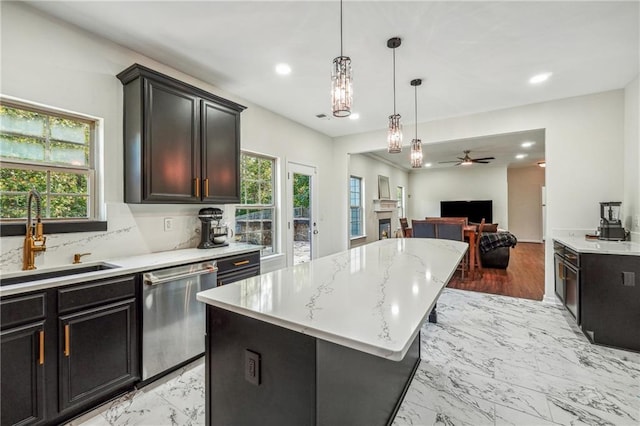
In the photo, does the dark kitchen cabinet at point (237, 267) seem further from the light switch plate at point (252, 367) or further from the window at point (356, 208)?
the window at point (356, 208)

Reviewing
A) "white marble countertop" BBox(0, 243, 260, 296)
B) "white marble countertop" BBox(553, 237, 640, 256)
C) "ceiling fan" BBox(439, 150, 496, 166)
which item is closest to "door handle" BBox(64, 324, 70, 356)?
"white marble countertop" BBox(0, 243, 260, 296)

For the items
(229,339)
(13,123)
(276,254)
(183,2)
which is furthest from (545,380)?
(13,123)

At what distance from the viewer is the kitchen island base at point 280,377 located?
1.05 metres

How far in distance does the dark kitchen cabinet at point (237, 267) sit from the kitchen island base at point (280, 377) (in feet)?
4.23

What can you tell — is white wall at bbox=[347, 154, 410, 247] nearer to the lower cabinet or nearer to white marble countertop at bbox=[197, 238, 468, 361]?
white marble countertop at bbox=[197, 238, 468, 361]

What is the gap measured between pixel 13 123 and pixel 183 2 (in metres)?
1.45

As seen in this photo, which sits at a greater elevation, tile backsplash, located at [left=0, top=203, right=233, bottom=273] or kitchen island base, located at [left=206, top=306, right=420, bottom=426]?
tile backsplash, located at [left=0, top=203, right=233, bottom=273]

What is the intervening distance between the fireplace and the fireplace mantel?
324 millimetres

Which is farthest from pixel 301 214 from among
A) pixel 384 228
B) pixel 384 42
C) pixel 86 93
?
pixel 384 228

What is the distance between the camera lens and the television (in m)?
9.62

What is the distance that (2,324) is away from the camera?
149 centimetres

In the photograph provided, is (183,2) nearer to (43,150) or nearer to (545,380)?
(43,150)

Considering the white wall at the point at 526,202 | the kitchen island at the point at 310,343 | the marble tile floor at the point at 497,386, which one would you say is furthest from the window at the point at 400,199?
the kitchen island at the point at 310,343

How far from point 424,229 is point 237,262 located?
3.91 metres
